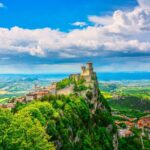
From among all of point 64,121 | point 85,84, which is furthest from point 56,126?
point 85,84

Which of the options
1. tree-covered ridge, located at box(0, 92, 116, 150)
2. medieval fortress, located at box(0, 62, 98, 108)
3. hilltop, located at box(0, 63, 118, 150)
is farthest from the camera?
medieval fortress, located at box(0, 62, 98, 108)

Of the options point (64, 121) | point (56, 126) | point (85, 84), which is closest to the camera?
point (56, 126)

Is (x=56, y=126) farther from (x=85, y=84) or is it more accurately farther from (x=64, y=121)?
(x=85, y=84)

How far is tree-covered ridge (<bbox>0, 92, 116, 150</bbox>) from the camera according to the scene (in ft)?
263

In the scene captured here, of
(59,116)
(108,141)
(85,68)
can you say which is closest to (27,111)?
(59,116)

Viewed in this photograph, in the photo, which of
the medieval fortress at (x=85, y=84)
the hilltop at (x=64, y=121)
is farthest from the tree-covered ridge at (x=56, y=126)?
the medieval fortress at (x=85, y=84)

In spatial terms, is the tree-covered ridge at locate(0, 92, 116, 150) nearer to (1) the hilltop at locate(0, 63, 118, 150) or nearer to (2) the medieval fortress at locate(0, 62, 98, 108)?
(1) the hilltop at locate(0, 63, 118, 150)

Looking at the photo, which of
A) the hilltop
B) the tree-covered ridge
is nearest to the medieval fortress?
the hilltop

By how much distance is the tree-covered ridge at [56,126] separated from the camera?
263ft

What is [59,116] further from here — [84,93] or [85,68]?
[85,68]

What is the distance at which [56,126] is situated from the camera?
110 metres

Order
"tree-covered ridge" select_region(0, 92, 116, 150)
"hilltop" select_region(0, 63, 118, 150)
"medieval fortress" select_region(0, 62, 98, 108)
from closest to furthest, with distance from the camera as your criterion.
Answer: "tree-covered ridge" select_region(0, 92, 116, 150) → "hilltop" select_region(0, 63, 118, 150) → "medieval fortress" select_region(0, 62, 98, 108)

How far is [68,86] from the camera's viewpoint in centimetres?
18562

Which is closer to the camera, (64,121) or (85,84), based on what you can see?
(64,121)
